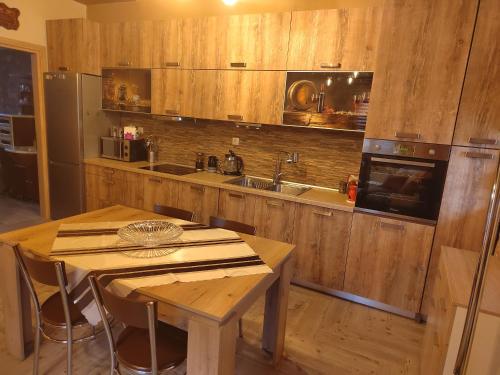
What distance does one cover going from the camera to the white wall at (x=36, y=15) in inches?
139

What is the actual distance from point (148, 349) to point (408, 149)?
2.07 meters

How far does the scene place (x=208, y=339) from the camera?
1.22 metres

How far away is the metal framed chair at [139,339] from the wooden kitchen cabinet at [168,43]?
2.57 meters

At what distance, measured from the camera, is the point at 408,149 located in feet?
7.77

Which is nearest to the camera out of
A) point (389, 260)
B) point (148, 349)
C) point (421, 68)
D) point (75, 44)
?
point (148, 349)

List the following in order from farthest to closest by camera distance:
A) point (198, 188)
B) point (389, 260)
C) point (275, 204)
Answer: point (198, 188), point (275, 204), point (389, 260)

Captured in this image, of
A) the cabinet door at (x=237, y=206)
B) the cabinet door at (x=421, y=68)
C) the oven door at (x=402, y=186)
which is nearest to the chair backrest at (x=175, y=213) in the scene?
the cabinet door at (x=237, y=206)

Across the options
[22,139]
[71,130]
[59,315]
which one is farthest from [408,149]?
[22,139]

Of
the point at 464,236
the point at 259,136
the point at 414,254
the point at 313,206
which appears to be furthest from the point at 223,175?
the point at 464,236

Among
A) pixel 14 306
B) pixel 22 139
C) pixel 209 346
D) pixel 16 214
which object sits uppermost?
pixel 22 139

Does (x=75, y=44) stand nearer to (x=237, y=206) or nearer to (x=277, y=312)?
(x=237, y=206)

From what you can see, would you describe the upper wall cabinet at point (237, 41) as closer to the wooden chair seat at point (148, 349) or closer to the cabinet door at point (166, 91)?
the cabinet door at point (166, 91)

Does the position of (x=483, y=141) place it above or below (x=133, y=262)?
above

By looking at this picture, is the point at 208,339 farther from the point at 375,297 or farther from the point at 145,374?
the point at 375,297
